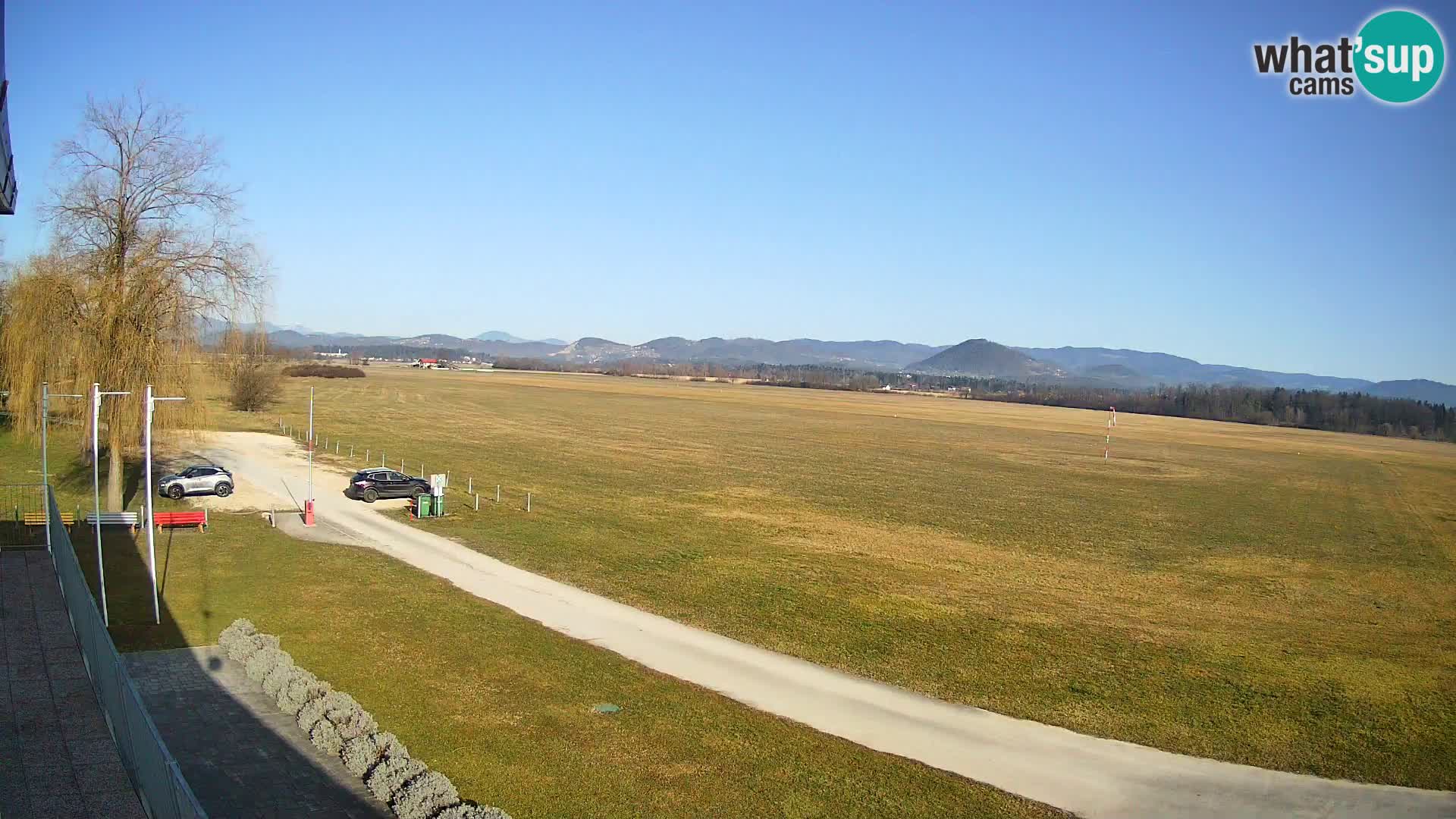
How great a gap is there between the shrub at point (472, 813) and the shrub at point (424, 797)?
0.60 ft

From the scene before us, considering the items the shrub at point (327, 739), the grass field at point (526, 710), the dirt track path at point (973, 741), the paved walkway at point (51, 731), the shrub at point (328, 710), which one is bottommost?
the dirt track path at point (973, 741)

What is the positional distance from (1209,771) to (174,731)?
623 inches

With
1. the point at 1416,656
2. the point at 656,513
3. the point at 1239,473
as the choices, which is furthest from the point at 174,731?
the point at 1239,473

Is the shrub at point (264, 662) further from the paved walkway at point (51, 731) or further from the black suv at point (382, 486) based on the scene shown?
the black suv at point (382, 486)

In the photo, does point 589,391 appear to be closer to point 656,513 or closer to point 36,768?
point 656,513

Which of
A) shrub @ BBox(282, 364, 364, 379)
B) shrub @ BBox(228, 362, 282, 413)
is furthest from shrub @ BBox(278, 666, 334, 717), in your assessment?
shrub @ BBox(282, 364, 364, 379)

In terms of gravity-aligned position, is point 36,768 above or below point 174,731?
above

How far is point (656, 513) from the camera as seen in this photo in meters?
35.2

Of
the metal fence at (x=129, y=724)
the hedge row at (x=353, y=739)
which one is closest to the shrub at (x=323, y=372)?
the hedge row at (x=353, y=739)

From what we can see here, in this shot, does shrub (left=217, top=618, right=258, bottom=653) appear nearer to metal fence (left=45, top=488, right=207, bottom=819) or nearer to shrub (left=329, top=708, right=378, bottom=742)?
metal fence (left=45, top=488, right=207, bottom=819)

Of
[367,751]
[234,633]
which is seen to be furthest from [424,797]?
[234,633]

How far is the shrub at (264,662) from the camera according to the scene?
15469mm

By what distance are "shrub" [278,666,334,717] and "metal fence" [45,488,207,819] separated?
2.61m

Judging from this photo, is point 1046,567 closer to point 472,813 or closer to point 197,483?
point 472,813
